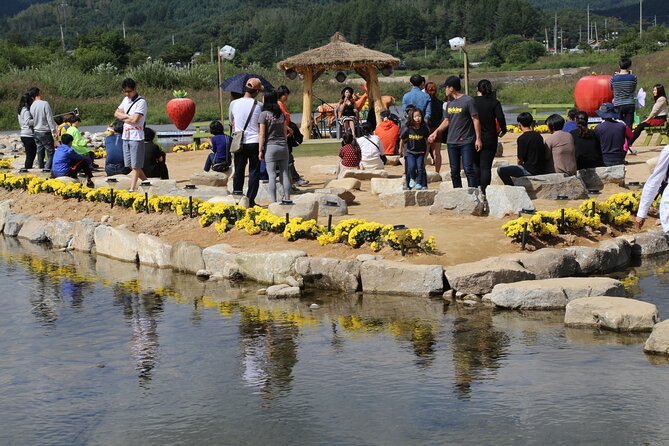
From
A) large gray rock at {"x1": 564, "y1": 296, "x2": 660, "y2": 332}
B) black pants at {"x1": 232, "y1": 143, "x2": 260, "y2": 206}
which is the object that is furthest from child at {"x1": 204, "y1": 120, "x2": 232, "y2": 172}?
large gray rock at {"x1": 564, "y1": 296, "x2": 660, "y2": 332}

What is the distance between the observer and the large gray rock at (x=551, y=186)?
14.1 meters

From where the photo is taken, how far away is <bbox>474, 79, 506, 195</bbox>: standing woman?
13381 millimetres

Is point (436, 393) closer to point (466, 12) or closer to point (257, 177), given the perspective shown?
point (257, 177)

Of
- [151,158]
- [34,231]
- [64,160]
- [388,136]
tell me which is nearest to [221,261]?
[34,231]

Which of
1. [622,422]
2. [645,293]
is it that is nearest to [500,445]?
[622,422]

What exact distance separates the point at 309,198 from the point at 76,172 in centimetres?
569

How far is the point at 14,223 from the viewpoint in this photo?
16328 millimetres

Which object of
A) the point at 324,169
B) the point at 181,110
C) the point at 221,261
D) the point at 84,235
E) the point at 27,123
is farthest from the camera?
the point at 181,110

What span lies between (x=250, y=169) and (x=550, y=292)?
16.8 feet

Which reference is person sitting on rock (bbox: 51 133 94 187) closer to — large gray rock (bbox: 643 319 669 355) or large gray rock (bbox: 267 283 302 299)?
large gray rock (bbox: 267 283 302 299)

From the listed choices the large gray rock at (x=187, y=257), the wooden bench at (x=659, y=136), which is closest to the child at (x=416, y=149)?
the large gray rock at (x=187, y=257)

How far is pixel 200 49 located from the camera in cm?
17512

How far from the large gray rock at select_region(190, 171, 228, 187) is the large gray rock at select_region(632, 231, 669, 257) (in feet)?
21.7

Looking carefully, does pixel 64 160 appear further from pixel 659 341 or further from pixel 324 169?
pixel 659 341
